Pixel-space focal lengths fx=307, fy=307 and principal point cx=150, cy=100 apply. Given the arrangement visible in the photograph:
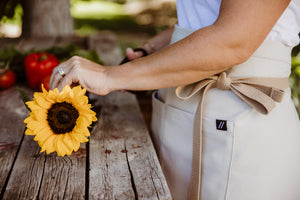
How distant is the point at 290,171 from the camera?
1.14 meters

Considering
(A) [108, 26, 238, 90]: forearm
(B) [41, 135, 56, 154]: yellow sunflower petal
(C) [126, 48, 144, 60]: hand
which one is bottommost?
(B) [41, 135, 56, 154]: yellow sunflower petal

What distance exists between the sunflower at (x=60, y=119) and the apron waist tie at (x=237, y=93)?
1.18 feet

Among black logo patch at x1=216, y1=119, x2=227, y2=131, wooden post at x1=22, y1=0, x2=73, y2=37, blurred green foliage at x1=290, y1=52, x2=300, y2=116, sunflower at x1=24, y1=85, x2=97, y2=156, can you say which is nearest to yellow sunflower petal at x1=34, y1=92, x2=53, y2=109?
sunflower at x1=24, y1=85, x2=97, y2=156

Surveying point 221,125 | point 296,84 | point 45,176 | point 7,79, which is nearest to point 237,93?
point 221,125

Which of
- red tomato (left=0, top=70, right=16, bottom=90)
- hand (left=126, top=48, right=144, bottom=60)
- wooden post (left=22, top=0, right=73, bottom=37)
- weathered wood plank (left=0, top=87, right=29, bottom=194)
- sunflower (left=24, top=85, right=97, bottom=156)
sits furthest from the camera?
wooden post (left=22, top=0, right=73, bottom=37)

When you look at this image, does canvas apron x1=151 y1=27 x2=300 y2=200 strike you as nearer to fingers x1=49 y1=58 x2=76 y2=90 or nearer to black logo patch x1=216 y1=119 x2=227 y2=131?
black logo patch x1=216 y1=119 x2=227 y2=131

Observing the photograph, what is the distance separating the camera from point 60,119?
3.31 ft

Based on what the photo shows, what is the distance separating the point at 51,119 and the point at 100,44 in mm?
1826

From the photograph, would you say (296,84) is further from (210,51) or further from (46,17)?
(46,17)

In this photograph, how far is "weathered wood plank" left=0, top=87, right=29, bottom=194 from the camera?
1.11 metres

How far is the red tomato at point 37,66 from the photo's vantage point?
68.2 inches

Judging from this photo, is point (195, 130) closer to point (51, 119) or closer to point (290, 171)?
point (290, 171)

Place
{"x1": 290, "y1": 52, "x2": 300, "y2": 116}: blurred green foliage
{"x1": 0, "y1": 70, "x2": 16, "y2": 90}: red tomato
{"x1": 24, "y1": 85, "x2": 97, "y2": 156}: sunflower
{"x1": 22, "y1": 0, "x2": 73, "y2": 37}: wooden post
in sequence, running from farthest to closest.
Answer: {"x1": 22, "y1": 0, "x2": 73, "y2": 37}: wooden post, {"x1": 290, "y1": 52, "x2": 300, "y2": 116}: blurred green foliage, {"x1": 0, "y1": 70, "x2": 16, "y2": 90}: red tomato, {"x1": 24, "y1": 85, "x2": 97, "y2": 156}: sunflower

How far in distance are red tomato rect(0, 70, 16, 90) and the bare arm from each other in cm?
68
